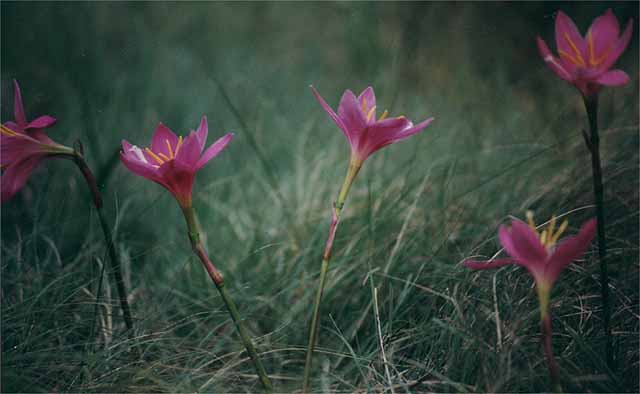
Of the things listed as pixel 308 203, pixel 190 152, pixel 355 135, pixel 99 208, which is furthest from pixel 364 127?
pixel 308 203

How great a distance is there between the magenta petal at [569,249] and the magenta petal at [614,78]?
23 centimetres

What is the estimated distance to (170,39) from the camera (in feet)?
11.1

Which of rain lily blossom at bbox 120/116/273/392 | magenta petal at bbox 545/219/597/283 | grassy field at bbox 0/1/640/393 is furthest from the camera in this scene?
grassy field at bbox 0/1/640/393

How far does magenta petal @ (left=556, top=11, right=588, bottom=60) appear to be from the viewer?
3.34 feet

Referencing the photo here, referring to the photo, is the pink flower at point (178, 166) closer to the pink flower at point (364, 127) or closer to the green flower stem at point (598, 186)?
the pink flower at point (364, 127)

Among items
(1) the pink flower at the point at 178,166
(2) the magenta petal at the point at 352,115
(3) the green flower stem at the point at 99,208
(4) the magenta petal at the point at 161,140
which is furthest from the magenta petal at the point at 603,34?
(3) the green flower stem at the point at 99,208

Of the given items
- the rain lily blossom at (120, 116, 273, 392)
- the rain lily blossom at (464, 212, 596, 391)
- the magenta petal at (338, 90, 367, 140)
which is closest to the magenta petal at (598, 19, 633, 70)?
the rain lily blossom at (464, 212, 596, 391)

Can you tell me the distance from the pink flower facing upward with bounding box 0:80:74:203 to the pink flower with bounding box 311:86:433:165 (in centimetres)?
49

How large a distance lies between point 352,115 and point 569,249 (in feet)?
1.31

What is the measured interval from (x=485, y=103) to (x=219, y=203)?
131cm

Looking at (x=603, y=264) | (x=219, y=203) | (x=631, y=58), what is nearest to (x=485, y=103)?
(x=631, y=58)

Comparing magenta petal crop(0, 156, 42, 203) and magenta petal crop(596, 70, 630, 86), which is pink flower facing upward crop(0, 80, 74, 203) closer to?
magenta petal crop(0, 156, 42, 203)

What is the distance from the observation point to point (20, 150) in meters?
1.03

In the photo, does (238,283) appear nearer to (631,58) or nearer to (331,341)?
(331,341)
